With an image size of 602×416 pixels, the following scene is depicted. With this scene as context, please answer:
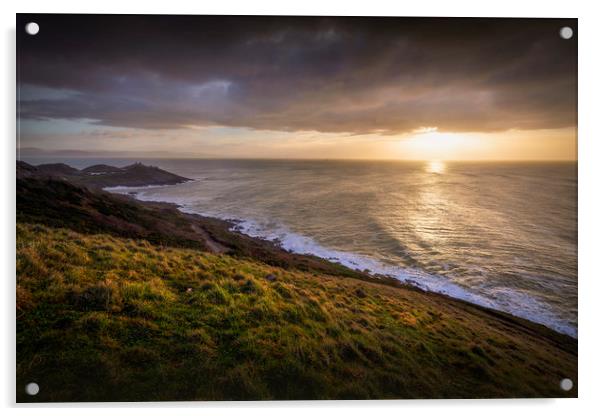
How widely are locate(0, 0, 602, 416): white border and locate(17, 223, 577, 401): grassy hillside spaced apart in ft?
0.96

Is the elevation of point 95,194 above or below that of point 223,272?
above

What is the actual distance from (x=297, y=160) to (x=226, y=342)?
13.7 ft

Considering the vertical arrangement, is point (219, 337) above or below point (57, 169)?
below

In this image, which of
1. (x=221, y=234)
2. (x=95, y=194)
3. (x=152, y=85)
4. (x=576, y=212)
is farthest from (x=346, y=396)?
(x=221, y=234)

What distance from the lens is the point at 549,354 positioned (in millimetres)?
4410

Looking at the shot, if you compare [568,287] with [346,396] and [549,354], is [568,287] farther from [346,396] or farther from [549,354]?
[346,396]

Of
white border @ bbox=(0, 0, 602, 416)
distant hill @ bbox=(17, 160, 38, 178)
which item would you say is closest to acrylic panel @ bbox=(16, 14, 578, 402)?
distant hill @ bbox=(17, 160, 38, 178)

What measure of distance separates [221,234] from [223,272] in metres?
6.67

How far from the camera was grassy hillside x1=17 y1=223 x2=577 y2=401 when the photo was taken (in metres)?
3.38
